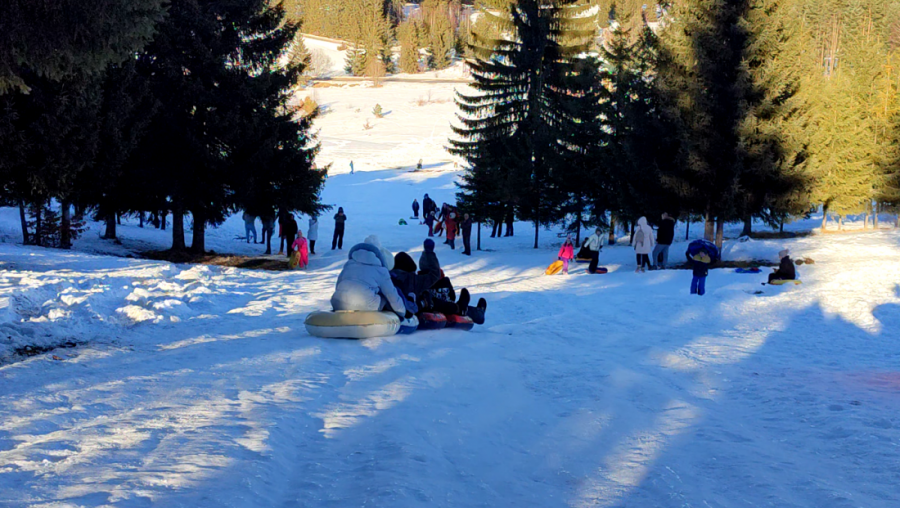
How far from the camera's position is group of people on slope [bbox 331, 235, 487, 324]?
31.6ft

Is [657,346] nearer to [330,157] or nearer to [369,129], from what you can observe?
[330,157]

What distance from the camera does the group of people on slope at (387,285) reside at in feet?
31.6

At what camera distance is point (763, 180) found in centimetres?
2116

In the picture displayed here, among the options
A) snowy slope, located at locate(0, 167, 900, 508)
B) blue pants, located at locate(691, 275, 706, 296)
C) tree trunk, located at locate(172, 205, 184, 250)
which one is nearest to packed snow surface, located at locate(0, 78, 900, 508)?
snowy slope, located at locate(0, 167, 900, 508)

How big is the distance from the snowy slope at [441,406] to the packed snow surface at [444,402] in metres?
0.03

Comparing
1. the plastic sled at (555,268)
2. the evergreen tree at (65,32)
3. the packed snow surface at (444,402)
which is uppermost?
the evergreen tree at (65,32)

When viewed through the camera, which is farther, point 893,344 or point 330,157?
point 330,157

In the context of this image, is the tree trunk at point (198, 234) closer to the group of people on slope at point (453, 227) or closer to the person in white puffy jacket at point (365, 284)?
the group of people on slope at point (453, 227)

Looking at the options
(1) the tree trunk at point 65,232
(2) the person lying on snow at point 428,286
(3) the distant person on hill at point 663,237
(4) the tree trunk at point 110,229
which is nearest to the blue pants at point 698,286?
(3) the distant person on hill at point 663,237

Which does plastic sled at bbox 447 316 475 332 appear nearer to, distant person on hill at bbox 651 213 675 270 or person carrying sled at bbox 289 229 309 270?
distant person on hill at bbox 651 213 675 270

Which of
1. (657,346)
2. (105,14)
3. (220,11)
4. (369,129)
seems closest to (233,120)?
(220,11)

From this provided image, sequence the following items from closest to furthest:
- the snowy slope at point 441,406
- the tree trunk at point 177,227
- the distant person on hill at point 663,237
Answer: the snowy slope at point 441,406 < the distant person on hill at point 663,237 < the tree trunk at point 177,227

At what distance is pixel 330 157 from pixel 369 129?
19529 mm

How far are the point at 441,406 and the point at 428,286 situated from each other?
4.53m
